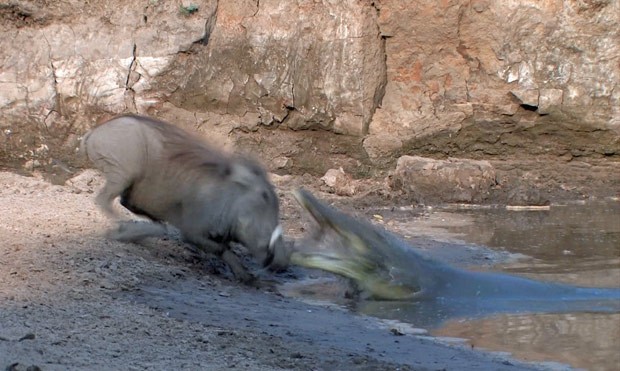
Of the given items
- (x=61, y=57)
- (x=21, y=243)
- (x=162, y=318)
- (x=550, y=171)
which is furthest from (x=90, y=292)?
(x=550, y=171)

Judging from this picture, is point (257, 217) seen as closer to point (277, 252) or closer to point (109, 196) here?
point (277, 252)

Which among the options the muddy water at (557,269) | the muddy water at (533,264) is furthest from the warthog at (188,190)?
the muddy water at (557,269)

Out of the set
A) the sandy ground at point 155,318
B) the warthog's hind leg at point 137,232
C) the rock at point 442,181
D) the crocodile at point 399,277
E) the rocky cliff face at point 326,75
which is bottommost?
the sandy ground at point 155,318

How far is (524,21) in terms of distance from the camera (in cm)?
1371

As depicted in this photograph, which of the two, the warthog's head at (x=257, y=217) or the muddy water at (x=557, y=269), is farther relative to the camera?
the warthog's head at (x=257, y=217)

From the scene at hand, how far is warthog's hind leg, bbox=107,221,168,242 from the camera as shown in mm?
8336

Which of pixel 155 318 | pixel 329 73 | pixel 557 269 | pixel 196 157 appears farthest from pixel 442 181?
pixel 155 318

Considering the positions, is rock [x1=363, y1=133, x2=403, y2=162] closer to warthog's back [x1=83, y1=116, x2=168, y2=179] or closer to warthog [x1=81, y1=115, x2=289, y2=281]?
warthog [x1=81, y1=115, x2=289, y2=281]

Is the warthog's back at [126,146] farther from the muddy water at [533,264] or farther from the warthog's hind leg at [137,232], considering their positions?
the muddy water at [533,264]

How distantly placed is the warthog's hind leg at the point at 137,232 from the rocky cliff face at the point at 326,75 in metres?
4.91

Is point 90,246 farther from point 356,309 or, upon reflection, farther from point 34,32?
point 34,32

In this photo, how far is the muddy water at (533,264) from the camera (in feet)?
21.6

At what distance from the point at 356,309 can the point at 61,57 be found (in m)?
6.94

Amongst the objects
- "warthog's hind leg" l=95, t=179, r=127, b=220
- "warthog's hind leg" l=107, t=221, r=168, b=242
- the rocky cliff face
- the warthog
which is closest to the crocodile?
the warthog
